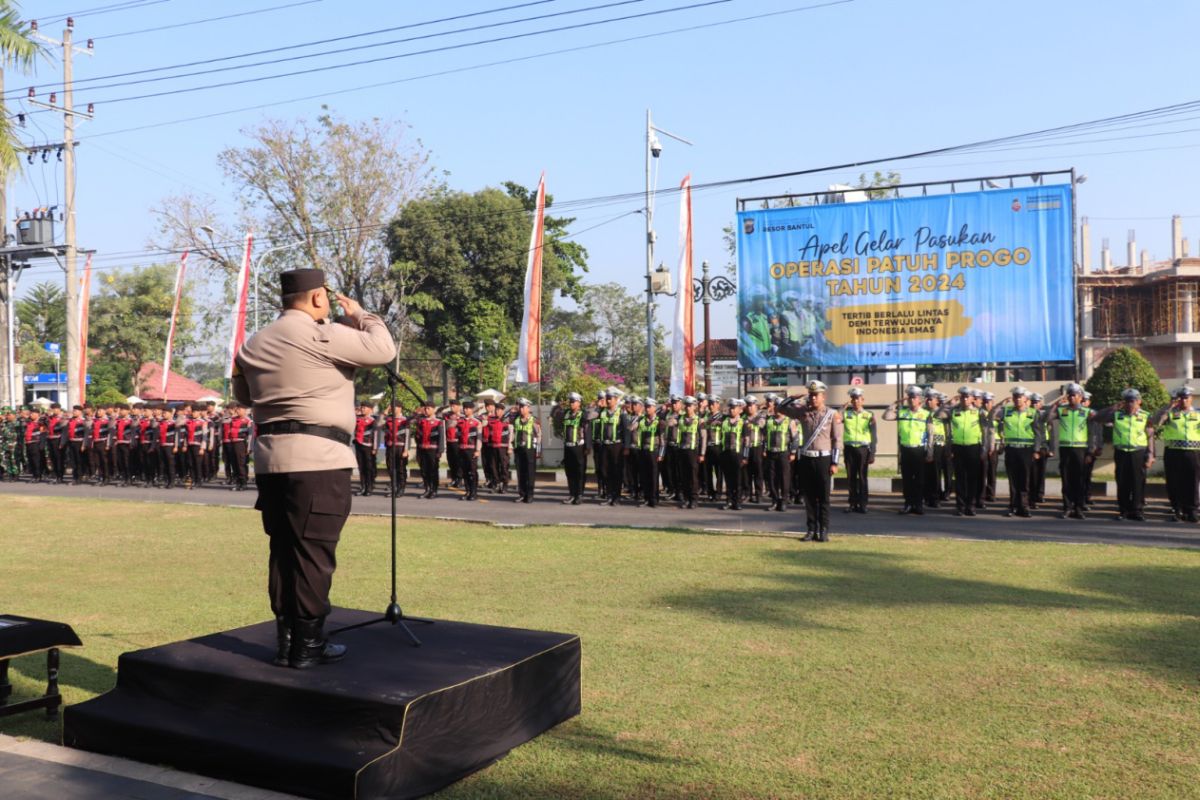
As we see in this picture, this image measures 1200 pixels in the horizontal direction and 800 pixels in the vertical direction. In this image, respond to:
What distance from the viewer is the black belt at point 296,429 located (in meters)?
5.02

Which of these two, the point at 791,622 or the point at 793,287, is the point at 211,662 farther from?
the point at 793,287

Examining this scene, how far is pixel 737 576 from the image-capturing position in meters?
9.79

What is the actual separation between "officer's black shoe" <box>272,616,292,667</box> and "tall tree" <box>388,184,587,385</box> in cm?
3846

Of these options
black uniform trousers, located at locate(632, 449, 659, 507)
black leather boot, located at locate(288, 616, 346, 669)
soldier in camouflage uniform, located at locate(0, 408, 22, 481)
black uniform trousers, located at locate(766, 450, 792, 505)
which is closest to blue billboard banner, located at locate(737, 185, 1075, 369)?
black uniform trousers, located at locate(632, 449, 659, 507)

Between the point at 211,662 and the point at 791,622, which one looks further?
the point at 791,622

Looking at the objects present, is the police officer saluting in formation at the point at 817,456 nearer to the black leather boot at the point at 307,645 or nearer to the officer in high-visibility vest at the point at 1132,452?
the officer in high-visibility vest at the point at 1132,452

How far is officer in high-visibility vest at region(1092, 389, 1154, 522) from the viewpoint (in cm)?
1488

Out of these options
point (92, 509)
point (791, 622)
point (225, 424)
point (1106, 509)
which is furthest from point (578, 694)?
point (225, 424)

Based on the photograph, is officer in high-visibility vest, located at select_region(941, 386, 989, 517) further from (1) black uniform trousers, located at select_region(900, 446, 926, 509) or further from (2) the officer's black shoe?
(2) the officer's black shoe

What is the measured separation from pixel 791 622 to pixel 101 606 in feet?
17.6

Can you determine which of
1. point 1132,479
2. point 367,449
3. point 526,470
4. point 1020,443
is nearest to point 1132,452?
point 1132,479

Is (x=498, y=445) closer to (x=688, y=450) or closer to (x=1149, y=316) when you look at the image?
(x=688, y=450)

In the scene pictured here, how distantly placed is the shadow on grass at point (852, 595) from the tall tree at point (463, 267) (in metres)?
34.7

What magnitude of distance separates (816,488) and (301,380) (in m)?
8.37
